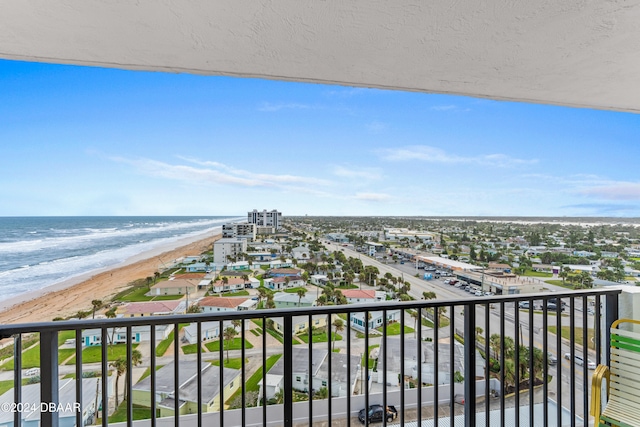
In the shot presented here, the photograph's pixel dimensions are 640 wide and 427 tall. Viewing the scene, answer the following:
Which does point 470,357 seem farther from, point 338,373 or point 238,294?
point 238,294

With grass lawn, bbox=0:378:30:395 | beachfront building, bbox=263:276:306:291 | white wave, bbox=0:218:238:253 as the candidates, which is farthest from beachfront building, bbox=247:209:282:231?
grass lawn, bbox=0:378:30:395

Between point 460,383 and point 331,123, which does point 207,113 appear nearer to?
point 331,123

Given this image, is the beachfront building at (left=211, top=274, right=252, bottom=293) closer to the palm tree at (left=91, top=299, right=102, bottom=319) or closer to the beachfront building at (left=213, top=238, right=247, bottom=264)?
the beachfront building at (left=213, top=238, right=247, bottom=264)

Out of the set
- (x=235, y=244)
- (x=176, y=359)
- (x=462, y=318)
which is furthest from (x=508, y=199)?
(x=176, y=359)

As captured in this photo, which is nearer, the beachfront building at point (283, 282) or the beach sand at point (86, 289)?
the beach sand at point (86, 289)

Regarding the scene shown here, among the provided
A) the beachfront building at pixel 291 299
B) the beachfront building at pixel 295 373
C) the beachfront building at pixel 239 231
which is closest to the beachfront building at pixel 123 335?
the beachfront building at pixel 295 373

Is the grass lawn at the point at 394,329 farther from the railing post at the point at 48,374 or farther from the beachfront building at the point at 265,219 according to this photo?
the railing post at the point at 48,374

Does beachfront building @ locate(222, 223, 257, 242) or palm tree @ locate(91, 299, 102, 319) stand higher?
beachfront building @ locate(222, 223, 257, 242)
